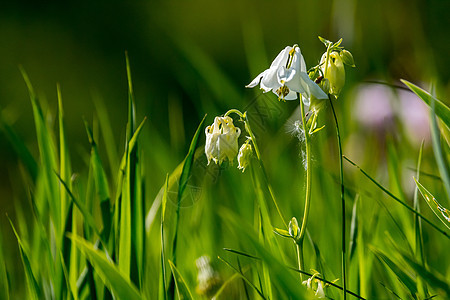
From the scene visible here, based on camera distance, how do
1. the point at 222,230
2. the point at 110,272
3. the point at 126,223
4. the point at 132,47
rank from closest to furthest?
the point at 110,272, the point at 126,223, the point at 222,230, the point at 132,47

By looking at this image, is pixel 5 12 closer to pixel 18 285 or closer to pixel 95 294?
pixel 18 285

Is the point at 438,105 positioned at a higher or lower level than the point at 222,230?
higher

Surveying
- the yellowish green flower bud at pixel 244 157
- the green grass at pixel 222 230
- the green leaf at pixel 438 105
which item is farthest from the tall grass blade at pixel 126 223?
the green leaf at pixel 438 105

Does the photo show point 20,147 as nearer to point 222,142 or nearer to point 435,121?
point 222,142

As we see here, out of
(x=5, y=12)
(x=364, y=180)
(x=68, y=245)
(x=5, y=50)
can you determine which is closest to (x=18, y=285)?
(x=68, y=245)

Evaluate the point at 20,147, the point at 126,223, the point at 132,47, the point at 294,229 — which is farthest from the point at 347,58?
the point at 132,47

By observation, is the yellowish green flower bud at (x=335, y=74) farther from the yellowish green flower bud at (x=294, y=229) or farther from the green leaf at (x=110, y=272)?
the green leaf at (x=110, y=272)
